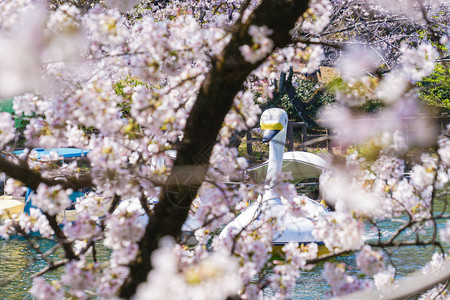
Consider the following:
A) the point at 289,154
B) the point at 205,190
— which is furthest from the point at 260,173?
the point at 205,190

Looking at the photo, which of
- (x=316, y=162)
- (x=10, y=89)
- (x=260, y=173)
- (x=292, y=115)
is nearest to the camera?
(x=10, y=89)

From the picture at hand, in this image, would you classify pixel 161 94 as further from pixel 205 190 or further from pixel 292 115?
pixel 292 115

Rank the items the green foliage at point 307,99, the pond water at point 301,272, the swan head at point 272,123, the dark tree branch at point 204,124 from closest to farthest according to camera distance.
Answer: the dark tree branch at point 204,124
the pond water at point 301,272
the swan head at point 272,123
the green foliage at point 307,99

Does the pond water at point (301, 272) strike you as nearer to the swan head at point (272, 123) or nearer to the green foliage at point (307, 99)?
the swan head at point (272, 123)

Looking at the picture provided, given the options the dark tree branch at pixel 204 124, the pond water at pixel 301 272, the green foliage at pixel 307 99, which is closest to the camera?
the dark tree branch at pixel 204 124

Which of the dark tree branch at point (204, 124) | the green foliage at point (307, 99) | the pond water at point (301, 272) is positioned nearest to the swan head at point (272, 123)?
the pond water at point (301, 272)

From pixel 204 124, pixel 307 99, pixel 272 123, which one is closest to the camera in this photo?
pixel 204 124

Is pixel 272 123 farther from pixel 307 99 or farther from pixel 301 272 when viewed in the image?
pixel 307 99

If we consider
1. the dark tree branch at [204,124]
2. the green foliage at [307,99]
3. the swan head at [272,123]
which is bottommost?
the dark tree branch at [204,124]

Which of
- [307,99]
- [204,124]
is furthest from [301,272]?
[307,99]

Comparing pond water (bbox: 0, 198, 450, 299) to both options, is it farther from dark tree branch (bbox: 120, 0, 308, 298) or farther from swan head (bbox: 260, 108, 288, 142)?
dark tree branch (bbox: 120, 0, 308, 298)

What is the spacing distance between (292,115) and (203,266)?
19.1m

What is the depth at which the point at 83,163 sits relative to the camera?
54.7 ft

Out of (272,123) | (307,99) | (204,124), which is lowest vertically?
(204,124)
